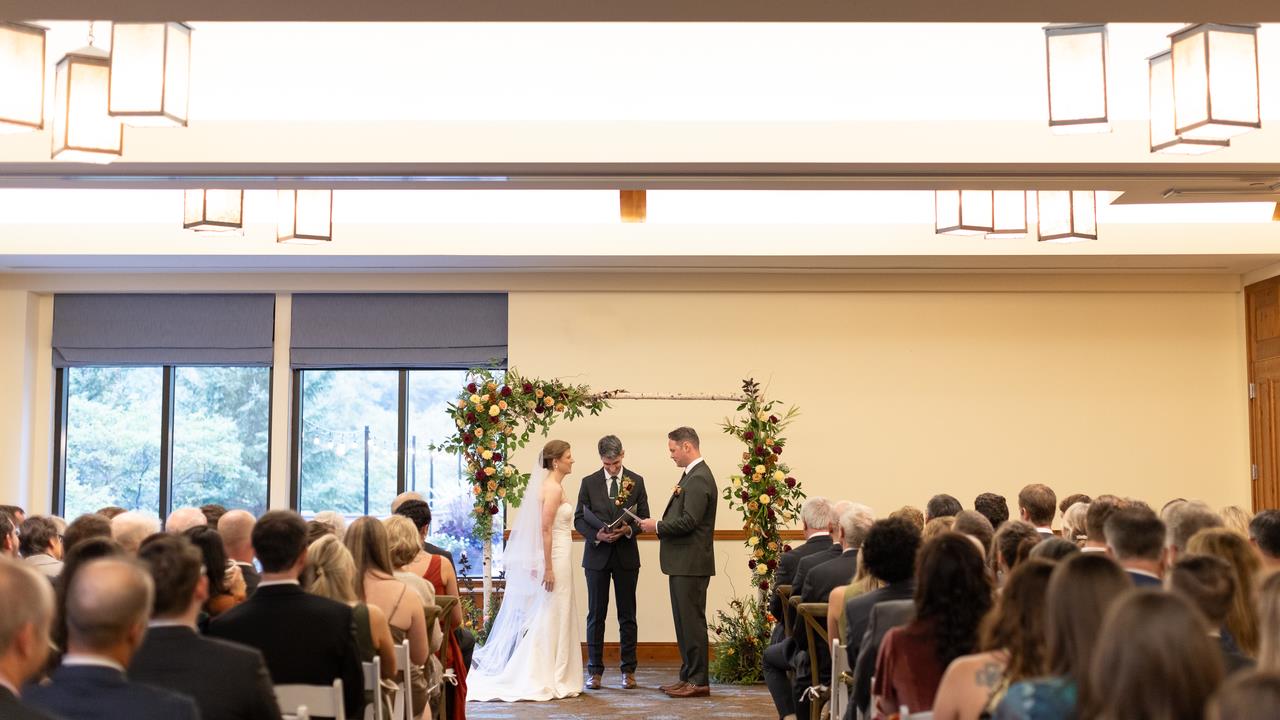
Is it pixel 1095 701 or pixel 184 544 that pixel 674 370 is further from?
pixel 1095 701

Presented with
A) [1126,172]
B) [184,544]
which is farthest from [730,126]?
[184,544]

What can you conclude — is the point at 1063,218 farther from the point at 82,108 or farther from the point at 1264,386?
the point at 82,108

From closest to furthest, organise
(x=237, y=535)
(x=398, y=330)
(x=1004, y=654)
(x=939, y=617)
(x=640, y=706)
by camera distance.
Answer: (x=1004, y=654) → (x=939, y=617) → (x=237, y=535) → (x=640, y=706) → (x=398, y=330)

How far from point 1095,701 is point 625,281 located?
349 inches

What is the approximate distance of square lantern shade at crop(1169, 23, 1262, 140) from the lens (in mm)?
4668

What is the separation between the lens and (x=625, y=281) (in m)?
10.9

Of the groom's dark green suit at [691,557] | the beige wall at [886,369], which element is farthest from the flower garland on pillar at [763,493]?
the beige wall at [886,369]

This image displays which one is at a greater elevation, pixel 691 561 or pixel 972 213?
pixel 972 213

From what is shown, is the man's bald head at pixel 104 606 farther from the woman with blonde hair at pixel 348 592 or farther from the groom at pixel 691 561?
the groom at pixel 691 561

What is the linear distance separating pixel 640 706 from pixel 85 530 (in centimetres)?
407

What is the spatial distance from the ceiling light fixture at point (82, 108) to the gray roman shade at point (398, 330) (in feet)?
18.5

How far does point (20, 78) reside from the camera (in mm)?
4883

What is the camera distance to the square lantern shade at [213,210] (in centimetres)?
707

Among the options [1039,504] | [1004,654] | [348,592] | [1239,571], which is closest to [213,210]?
[348,592]
